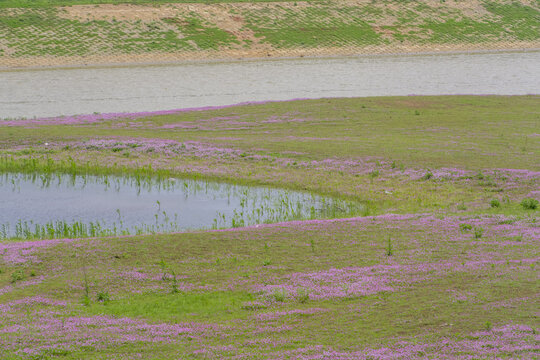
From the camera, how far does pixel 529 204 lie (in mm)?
22141

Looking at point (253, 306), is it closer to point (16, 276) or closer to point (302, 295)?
point (302, 295)

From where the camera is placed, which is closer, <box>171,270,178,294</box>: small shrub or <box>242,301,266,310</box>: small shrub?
<box>242,301,266,310</box>: small shrub

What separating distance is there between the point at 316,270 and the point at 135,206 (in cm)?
1109

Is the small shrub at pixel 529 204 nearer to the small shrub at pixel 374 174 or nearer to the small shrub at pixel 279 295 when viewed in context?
the small shrub at pixel 374 174

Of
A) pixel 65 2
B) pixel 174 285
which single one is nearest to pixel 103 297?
pixel 174 285

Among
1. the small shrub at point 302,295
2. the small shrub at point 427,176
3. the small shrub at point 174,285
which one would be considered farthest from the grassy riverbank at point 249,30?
the small shrub at point 302,295

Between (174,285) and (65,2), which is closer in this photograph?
(174,285)

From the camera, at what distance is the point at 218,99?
189ft

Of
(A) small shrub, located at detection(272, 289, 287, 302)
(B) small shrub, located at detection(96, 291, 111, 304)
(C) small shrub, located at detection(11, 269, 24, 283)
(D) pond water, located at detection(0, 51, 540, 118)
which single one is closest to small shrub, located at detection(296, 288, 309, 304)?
(A) small shrub, located at detection(272, 289, 287, 302)

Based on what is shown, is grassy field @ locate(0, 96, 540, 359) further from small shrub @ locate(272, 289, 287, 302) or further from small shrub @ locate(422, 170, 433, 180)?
small shrub @ locate(422, 170, 433, 180)

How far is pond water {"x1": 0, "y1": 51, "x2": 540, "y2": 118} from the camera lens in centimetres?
5697

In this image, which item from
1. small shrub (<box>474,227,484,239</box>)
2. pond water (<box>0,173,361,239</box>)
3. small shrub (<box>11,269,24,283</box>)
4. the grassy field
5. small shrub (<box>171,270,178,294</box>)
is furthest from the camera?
pond water (<box>0,173,361,239</box>)

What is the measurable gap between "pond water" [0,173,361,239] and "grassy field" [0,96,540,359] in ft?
5.08

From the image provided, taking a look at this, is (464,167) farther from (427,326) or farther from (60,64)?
(60,64)
